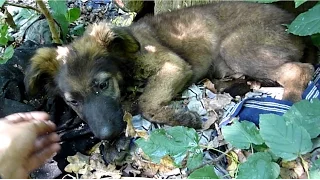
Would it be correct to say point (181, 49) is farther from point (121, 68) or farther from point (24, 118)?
point (24, 118)

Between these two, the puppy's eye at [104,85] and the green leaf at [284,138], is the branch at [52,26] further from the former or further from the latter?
the green leaf at [284,138]

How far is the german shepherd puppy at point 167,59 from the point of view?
422 cm

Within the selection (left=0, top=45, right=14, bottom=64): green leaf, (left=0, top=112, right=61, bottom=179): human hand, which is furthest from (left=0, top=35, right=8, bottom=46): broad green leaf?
(left=0, top=112, right=61, bottom=179): human hand

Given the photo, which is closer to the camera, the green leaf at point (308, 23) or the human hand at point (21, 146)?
the human hand at point (21, 146)

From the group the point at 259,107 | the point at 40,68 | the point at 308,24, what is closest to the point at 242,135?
the point at 259,107

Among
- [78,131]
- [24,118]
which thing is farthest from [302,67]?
[24,118]

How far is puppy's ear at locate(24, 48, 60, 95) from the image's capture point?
14.6 feet

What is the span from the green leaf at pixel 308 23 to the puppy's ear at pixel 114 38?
137cm

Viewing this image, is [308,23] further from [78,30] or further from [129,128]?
[78,30]

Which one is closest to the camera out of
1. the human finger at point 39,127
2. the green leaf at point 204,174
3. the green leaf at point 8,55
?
the human finger at point 39,127

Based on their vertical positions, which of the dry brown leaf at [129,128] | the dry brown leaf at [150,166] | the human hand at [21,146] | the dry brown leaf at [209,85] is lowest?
the dry brown leaf at [150,166]

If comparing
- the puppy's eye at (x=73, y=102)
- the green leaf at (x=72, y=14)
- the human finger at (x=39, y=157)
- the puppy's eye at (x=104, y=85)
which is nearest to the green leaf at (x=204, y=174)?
the human finger at (x=39, y=157)

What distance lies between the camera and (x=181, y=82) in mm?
4684

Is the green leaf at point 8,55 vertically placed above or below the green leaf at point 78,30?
above
